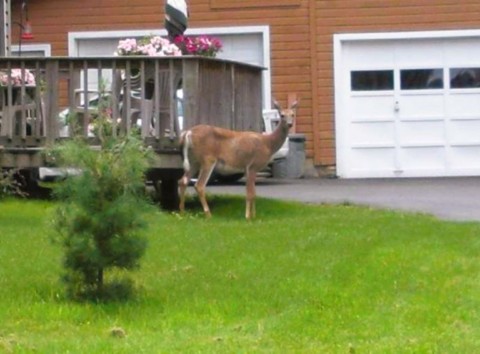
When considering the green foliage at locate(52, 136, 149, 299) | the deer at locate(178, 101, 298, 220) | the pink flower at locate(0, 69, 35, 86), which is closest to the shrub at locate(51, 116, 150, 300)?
the green foliage at locate(52, 136, 149, 299)

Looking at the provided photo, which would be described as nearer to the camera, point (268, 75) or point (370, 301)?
point (370, 301)

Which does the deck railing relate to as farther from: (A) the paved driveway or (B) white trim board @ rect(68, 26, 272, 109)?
(B) white trim board @ rect(68, 26, 272, 109)

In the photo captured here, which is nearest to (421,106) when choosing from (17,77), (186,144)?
(186,144)

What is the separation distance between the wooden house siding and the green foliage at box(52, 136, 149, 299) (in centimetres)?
1522

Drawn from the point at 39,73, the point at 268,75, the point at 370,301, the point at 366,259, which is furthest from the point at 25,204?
the point at 268,75

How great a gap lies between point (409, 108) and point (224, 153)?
30.3 feet

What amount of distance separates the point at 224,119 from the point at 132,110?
138 cm

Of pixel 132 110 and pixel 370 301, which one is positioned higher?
pixel 132 110

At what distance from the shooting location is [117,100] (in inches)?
640

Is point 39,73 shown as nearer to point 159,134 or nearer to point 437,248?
point 159,134

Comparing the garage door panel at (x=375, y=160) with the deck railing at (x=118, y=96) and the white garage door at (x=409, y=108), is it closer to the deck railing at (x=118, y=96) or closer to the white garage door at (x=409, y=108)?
the white garage door at (x=409, y=108)

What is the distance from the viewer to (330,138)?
83.7 ft

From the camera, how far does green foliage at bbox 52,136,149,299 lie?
401 inches

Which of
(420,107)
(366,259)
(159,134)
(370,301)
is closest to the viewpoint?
(370,301)
